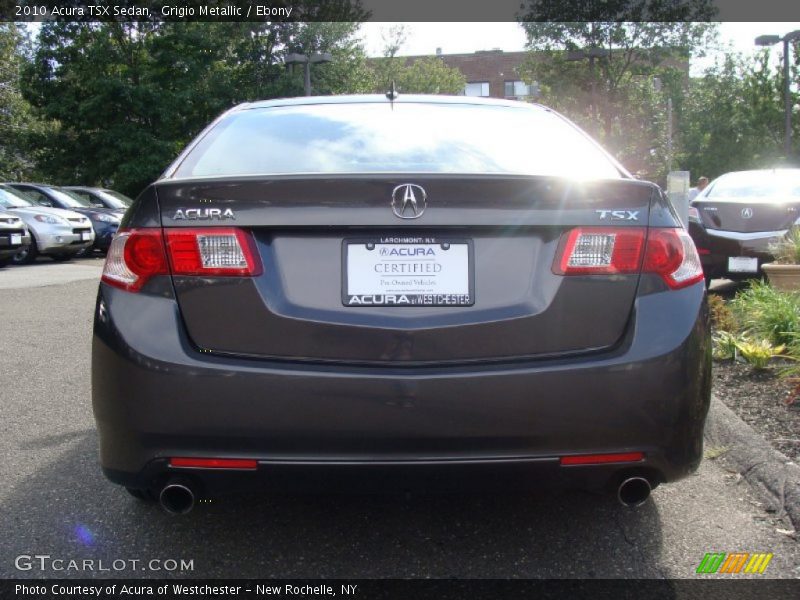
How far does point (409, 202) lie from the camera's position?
2.48 metres

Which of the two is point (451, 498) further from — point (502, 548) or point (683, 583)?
point (683, 583)

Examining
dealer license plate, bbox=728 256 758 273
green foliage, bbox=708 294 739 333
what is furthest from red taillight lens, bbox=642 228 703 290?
dealer license plate, bbox=728 256 758 273

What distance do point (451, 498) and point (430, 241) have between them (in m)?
1.35

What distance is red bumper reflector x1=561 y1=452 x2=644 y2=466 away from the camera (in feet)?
8.17

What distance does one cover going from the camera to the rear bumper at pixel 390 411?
2420 mm

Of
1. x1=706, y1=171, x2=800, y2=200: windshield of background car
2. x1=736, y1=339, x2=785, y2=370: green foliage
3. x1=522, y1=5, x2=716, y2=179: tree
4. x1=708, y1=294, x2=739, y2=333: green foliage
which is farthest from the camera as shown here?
x1=522, y1=5, x2=716, y2=179: tree

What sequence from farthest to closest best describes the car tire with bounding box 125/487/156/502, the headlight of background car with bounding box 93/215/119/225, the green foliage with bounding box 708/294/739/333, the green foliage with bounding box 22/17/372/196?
the green foliage with bounding box 22/17/372/196 < the headlight of background car with bounding box 93/215/119/225 < the green foliage with bounding box 708/294/739/333 < the car tire with bounding box 125/487/156/502

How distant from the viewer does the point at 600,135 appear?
3719 centimetres

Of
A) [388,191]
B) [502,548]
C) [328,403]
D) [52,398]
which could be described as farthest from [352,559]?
[52,398]

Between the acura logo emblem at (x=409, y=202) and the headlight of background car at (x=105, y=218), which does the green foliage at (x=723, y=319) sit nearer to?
the acura logo emblem at (x=409, y=202)

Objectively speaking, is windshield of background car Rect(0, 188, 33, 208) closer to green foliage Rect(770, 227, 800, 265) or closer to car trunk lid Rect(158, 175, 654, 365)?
green foliage Rect(770, 227, 800, 265)

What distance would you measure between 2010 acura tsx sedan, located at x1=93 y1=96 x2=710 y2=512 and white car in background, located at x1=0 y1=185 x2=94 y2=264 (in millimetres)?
14425

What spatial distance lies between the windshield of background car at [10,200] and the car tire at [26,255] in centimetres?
98

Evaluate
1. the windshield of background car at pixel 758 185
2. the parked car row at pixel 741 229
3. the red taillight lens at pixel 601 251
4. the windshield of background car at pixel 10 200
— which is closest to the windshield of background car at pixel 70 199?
the windshield of background car at pixel 10 200
